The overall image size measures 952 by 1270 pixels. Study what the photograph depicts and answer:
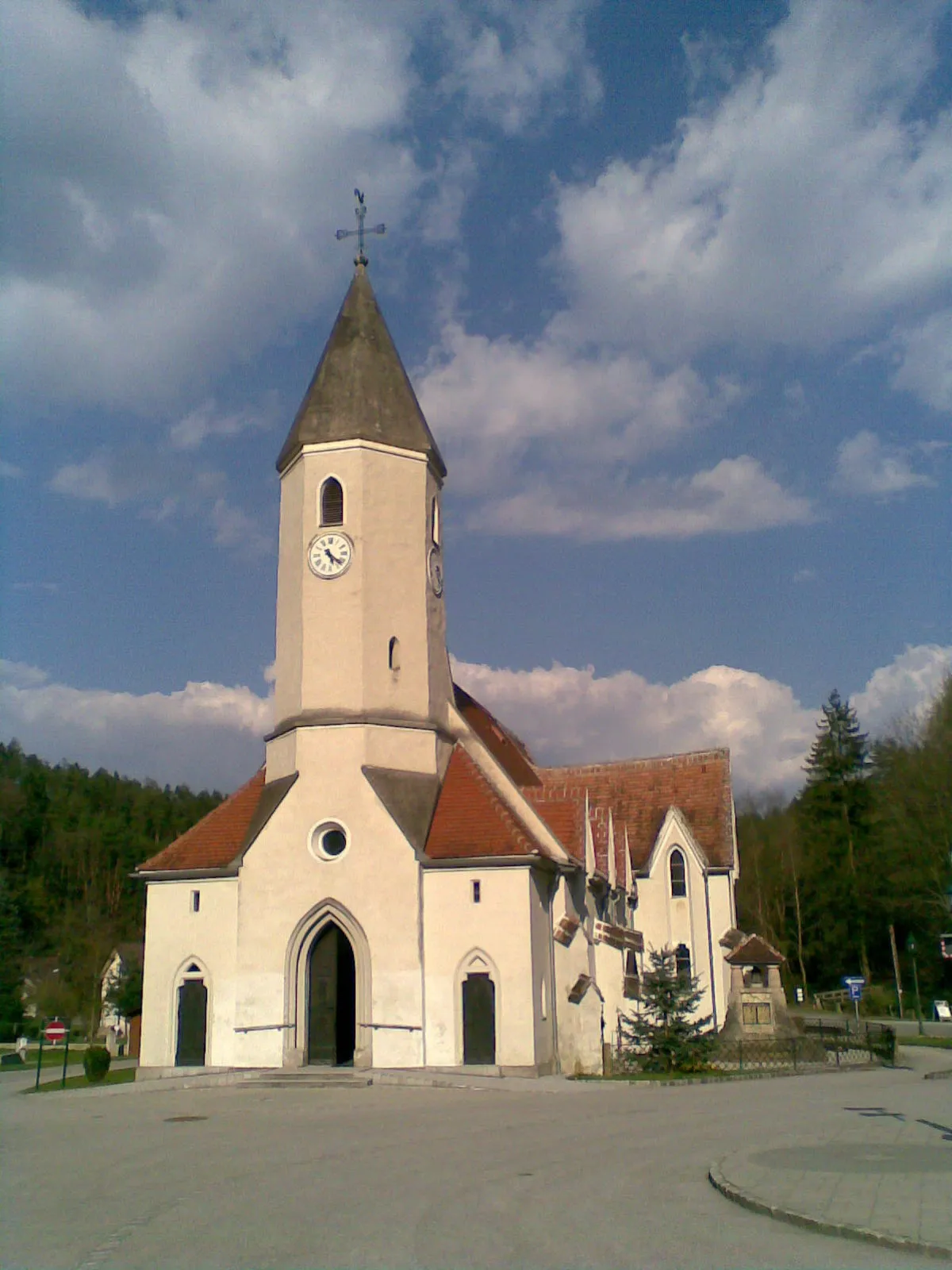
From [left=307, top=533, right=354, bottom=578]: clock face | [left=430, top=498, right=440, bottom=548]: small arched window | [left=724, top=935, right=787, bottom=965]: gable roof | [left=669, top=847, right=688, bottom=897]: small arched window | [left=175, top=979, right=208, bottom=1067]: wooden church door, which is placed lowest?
[left=175, top=979, right=208, bottom=1067]: wooden church door

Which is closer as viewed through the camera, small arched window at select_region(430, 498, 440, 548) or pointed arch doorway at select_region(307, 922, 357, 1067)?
pointed arch doorway at select_region(307, 922, 357, 1067)

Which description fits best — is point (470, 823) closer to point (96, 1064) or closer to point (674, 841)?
point (96, 1064)

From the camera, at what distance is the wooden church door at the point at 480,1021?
2634 centimetres

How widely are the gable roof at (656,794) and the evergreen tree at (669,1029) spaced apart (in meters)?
12.7

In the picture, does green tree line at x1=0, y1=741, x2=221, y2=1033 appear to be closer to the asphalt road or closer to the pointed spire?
the pointed spire

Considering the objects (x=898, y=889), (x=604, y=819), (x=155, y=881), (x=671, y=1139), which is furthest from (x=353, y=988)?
(x=898, y=889)

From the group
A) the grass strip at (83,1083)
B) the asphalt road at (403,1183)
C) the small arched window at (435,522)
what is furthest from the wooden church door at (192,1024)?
the small arched window at (435,522)

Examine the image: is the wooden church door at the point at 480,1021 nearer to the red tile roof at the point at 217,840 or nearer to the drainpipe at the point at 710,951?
the red tile roof at the point at 217,840

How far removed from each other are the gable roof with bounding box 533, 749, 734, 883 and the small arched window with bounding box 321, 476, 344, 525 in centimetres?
1463

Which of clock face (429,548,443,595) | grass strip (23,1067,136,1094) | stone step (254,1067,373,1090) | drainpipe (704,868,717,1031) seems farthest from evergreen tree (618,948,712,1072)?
drainpipe (704,868,717,1031)

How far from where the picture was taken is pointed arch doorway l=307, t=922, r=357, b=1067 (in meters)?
27.6

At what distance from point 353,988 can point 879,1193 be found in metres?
19.6

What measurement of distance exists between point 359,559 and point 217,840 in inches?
328

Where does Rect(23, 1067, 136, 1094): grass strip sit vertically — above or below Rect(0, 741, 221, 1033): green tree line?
below
